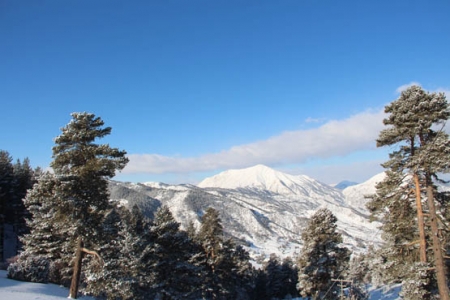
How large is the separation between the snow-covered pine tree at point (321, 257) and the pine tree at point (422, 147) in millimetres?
17007

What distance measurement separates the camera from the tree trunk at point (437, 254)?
14.4m

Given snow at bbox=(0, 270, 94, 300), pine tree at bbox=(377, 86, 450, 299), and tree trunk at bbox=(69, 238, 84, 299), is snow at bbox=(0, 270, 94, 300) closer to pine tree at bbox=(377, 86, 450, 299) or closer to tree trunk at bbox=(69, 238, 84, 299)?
tree trunk at bbox=(69, 238, 84, 299)

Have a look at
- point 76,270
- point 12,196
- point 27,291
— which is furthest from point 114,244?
point 12,196

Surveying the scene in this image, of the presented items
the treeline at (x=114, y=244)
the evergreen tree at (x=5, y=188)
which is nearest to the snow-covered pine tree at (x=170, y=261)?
the treeline at (x=114, y=244)

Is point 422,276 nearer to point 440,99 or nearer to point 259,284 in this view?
point 440,99

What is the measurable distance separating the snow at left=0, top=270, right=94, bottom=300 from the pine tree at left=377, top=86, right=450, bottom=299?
2099cm

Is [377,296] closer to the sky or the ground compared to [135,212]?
closer to the ground

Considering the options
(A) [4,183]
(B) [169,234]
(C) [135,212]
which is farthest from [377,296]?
(A) [4,183]

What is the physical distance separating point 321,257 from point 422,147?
20.3 m

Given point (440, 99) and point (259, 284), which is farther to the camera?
point (259, 284)

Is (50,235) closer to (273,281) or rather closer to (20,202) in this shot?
(20,202)

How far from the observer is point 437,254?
1495 centimetres

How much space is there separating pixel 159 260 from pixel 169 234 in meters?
2.70

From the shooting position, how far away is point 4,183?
146 ft
